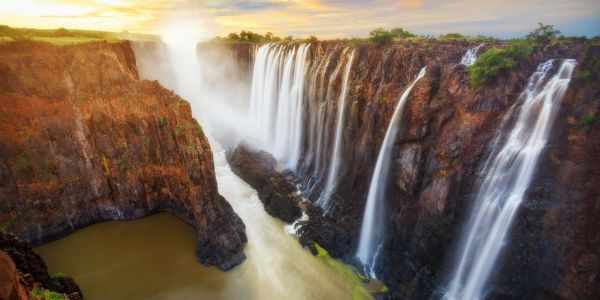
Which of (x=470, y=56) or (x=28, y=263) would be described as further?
(x=470, y=56)

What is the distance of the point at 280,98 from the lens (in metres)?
29.4

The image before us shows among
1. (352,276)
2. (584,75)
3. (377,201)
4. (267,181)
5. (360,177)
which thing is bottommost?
(352,276)

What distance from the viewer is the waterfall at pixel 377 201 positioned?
54.6 feet

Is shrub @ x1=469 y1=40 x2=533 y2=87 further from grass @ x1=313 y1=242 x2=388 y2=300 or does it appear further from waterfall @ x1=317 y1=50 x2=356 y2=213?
grass @ x1=313 y1=242 x2=388 y2=300

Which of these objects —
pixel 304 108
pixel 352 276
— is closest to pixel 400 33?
pixel 304 108

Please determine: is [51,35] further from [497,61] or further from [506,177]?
[506,177]

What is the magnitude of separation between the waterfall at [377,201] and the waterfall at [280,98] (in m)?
10.3

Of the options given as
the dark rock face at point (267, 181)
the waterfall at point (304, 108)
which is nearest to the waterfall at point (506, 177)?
the waterfall at point (304, 108)

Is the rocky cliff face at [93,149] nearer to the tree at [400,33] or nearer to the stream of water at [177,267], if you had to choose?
the stream of water at [177,267]

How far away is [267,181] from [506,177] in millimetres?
15470

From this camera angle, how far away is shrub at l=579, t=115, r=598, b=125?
10578 mm

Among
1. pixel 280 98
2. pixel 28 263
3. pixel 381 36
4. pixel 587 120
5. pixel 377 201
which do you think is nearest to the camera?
pixel 28 263

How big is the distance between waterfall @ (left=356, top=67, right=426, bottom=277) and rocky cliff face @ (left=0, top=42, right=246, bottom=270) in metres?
7.08

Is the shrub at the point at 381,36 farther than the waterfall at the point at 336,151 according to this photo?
No
